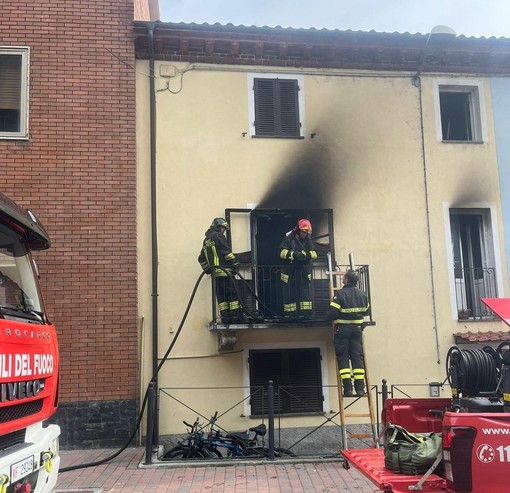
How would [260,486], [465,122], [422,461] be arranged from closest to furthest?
[422,461]
[260,486]
[465,122]

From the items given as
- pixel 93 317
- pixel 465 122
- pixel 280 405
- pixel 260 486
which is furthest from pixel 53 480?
pixel 465 122

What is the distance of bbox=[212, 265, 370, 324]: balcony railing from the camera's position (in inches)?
357

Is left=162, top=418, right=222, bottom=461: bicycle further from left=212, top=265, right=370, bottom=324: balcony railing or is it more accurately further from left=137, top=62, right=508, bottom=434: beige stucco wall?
left=212, top=265, right=370, bottom=324: balcony railing

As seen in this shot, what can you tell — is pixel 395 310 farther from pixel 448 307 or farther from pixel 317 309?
pixel 317 309

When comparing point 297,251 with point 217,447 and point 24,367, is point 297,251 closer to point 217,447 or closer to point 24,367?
point 217,447

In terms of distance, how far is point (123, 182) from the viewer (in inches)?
378

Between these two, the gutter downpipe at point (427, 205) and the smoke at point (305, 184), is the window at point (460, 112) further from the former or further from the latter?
the smoke at point (305, 184)

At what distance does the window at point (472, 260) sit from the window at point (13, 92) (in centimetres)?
808

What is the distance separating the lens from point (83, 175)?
9.54m

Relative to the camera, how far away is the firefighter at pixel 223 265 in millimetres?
8945

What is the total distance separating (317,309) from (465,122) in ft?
16.8

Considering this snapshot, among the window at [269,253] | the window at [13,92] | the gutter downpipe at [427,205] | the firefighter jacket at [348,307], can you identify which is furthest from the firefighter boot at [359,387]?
the window at [13,92]

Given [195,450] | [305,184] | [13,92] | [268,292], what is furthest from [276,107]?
→ [195,450]

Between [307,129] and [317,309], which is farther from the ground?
[307,129]
